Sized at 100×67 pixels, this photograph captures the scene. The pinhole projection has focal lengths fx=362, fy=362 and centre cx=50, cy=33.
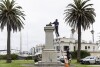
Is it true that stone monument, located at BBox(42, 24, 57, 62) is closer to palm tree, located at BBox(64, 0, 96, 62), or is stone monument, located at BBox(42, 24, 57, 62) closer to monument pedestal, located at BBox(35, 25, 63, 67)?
monument pedestal, located at BBox(35, 25, 63, 67)

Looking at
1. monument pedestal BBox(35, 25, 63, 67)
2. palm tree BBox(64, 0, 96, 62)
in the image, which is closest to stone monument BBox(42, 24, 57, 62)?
monument pedestal BBox(35, 25, 63, 67)

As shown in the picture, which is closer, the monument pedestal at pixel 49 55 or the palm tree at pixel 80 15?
the monument pedestal at pixel 49 55

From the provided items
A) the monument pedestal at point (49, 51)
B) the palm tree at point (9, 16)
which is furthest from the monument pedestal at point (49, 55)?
the palm tree at point (9, 16)

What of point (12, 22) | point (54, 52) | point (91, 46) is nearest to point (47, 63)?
point (54, 52)

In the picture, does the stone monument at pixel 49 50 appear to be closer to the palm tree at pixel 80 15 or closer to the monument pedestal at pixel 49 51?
the monument pedestal at pixel 49 51

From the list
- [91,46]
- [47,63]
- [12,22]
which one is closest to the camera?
[47,63]

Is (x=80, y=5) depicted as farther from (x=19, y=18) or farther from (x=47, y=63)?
(x=47, y=63)

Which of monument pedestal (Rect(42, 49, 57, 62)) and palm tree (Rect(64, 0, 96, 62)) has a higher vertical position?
palm tree (Rect(64, 0, 96, 62))

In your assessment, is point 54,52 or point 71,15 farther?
point 71,15

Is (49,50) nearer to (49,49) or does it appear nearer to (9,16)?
(49,49)

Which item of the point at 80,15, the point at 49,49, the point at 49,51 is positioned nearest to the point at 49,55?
the point at 49,51

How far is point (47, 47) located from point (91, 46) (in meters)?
90.1

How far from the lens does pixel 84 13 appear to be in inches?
2623

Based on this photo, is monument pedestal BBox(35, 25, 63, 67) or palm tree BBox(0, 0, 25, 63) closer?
monument pedestal BBox(35, 25, 63, 67)
